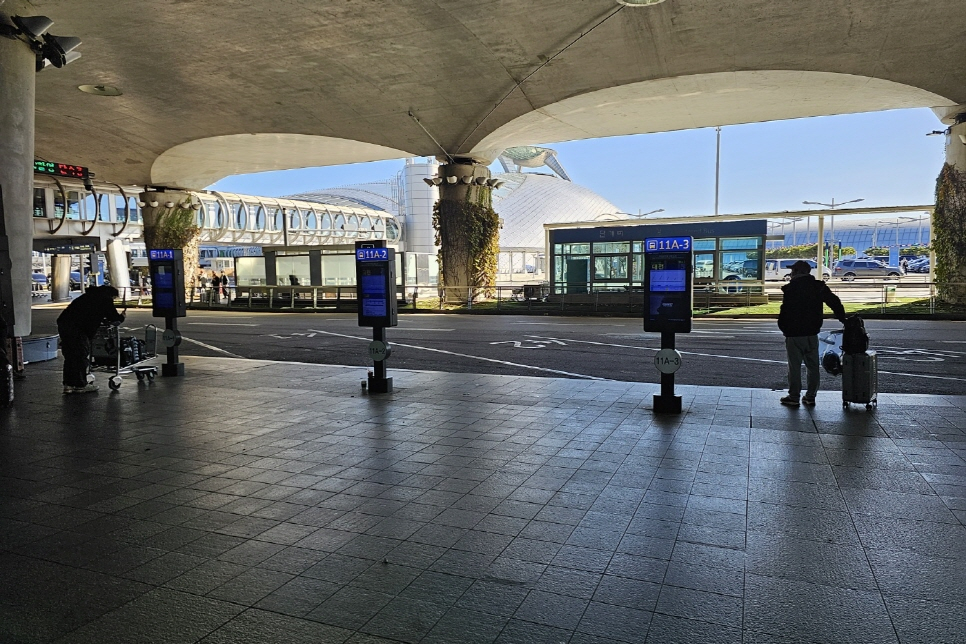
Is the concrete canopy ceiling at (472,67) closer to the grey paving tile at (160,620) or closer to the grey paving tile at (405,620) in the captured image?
the grey paving tile at (160,620)

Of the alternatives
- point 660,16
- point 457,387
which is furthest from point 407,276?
point 457,387

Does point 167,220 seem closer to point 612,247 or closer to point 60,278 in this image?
point 60,278

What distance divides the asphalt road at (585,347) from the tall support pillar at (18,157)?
2511mm

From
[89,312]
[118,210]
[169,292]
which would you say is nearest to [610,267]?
[169,292]

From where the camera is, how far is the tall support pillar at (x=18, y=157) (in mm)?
12656

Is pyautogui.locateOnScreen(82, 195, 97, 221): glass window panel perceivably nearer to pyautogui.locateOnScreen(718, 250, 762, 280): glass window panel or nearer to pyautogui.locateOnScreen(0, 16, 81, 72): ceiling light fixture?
pyautogui.locateOnScreen(0, 16, 81, 72): ceiling light fixture

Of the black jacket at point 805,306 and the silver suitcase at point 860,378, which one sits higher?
the black jacket at point 805,306

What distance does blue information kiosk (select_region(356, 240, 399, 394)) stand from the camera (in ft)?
30.8

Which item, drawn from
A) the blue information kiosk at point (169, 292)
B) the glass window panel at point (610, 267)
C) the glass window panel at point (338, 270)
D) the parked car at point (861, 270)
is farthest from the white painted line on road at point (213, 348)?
the parked car at point (861, 270)

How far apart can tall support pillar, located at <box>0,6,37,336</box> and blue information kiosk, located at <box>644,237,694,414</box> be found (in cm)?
1162

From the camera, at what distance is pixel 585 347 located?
50.2 feet

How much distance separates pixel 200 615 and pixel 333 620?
0.67 meters

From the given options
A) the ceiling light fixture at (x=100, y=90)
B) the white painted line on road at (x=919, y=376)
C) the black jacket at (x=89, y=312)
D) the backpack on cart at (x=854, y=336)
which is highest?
the ceiling light fixture at (x=100, y=90)

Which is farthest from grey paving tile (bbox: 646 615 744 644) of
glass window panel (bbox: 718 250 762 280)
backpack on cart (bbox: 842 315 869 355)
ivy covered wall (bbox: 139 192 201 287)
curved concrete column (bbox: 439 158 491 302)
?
ivy covered wall (bbox: 139 192 201 287)
